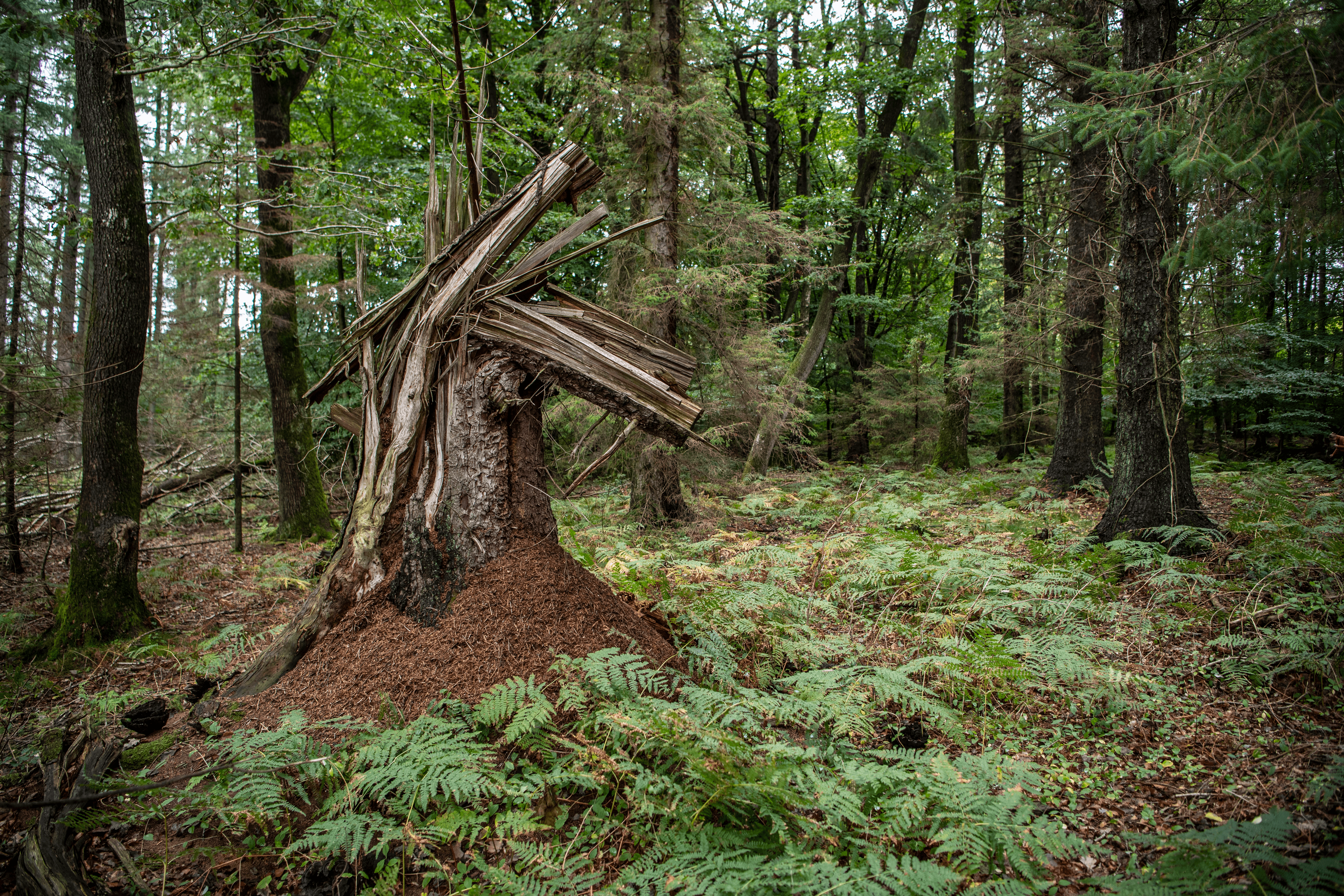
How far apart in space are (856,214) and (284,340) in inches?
491

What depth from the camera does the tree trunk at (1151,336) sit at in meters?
5.92

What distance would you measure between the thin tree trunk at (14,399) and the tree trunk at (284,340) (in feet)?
8.86

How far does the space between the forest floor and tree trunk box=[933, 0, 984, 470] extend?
320 inches

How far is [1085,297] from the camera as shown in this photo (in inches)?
346

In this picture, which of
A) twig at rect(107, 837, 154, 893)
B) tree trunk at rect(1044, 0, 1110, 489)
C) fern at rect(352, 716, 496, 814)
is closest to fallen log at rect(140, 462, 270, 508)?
twig at rect(107, 837, 154, 893)

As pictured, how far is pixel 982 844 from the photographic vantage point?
2246mm

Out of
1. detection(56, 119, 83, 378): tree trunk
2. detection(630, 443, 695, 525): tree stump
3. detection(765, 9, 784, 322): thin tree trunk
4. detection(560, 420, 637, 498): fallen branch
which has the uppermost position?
detection(765, 9, 784, 322): thin tree trunk

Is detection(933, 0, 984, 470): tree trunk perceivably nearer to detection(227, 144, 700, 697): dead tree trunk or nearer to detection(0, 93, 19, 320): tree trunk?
detection(227, 144, 700, 697): dead tree trunk

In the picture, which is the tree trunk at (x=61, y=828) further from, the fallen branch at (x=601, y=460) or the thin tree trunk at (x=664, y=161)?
the thin tree trunk at (x=664, y=161)

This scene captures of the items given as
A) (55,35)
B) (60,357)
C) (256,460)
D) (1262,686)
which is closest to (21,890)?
(1262,686)

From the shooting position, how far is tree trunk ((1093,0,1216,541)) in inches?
233

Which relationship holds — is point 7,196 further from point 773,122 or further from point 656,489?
point 773,122

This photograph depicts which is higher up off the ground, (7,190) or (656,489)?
(7,190)

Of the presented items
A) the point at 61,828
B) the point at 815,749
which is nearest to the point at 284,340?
the point at 61,828
